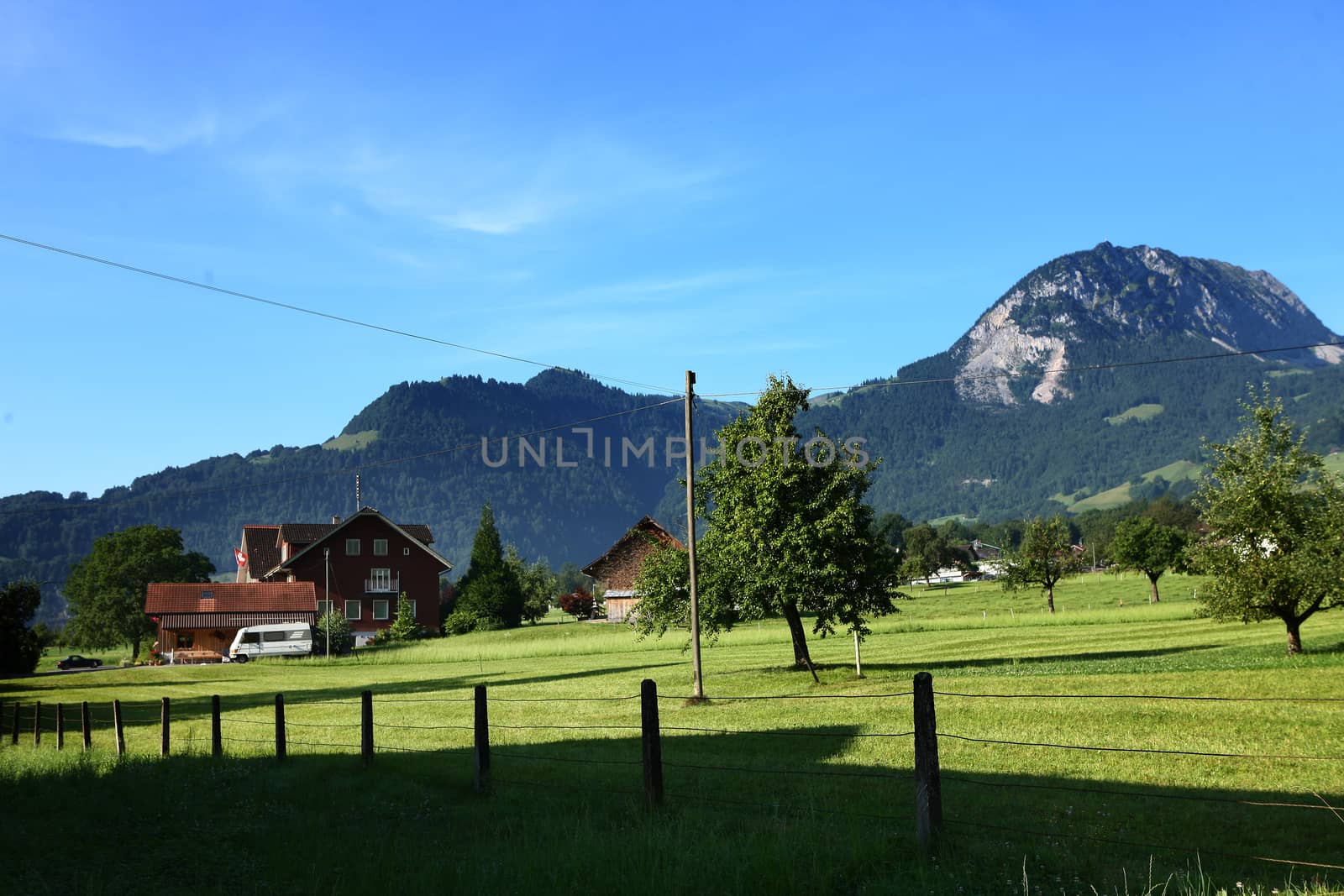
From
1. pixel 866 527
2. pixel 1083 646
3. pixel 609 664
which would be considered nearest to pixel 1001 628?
pixel 1083 646

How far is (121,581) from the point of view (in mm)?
104750

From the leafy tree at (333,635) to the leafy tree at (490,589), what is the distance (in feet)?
56.9

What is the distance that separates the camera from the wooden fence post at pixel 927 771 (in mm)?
9102

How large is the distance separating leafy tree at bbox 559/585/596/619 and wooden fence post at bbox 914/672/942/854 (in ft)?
325

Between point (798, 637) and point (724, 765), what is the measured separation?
17.6 m

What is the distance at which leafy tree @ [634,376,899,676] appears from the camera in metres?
30.3

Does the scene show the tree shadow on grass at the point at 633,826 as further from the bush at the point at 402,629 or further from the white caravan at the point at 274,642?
the bush at the point at 402,629

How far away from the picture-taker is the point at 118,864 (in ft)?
34.3

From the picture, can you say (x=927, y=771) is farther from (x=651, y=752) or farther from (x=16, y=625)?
(x=16, y=625)

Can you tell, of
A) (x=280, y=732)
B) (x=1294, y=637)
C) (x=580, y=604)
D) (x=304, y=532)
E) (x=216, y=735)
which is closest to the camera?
(x=280, y=732)

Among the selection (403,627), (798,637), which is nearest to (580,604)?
(403,627)

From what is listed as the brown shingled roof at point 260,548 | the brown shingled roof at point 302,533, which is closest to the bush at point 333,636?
the brown shingled roof at point 302,533

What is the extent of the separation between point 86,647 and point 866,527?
104 meters

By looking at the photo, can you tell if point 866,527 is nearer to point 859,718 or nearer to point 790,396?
point 790,396
